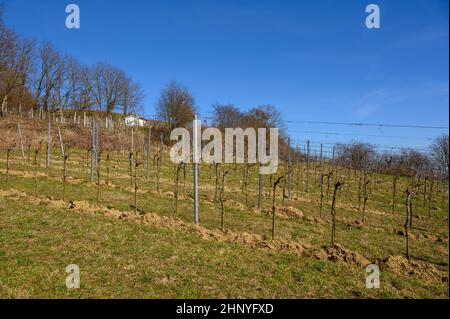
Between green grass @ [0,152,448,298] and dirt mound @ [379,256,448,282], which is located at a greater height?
green grass @ [0,152,448,298]

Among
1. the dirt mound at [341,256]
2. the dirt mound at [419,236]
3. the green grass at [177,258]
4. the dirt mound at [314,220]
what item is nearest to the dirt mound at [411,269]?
the green grass at [177,258]

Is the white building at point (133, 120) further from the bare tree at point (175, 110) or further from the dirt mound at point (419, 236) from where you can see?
the dirt mound at point (419, 236)

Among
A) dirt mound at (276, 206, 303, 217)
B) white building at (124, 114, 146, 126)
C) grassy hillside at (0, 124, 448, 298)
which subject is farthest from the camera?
white building at (124, 114, 146, 126)

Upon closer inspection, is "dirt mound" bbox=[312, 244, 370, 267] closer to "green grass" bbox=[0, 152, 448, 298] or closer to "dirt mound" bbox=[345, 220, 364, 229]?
"green grass" bbox=[0, 152, 448, 298]

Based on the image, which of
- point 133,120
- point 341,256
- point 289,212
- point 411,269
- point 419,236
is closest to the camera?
point 411,269

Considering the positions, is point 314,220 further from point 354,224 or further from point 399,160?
point 399,160

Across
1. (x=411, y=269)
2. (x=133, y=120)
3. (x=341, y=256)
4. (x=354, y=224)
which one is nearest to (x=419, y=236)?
(x=354, y=224)

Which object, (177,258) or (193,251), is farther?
(193,251)

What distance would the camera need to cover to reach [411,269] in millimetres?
6027

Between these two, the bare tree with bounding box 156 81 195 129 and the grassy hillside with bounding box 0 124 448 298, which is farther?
the bare tree with bounding box 156 81 195 129

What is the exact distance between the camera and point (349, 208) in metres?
13.9

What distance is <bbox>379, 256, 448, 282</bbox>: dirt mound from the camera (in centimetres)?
578

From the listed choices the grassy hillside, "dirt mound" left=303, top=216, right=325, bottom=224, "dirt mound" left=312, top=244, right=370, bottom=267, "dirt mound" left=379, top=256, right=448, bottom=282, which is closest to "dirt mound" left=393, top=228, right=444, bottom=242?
the grassy hillside
